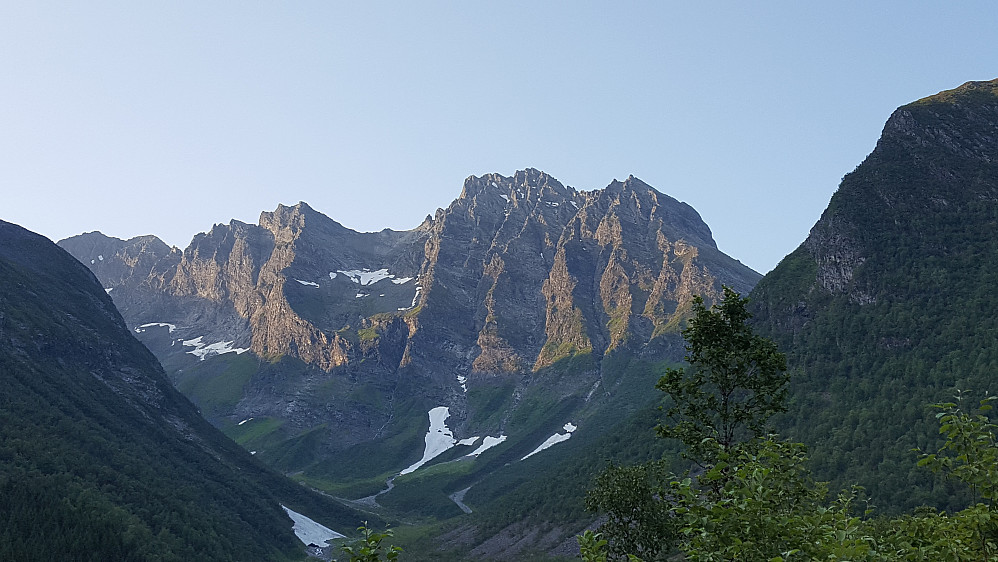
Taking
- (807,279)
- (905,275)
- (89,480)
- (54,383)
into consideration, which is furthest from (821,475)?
(54,383)

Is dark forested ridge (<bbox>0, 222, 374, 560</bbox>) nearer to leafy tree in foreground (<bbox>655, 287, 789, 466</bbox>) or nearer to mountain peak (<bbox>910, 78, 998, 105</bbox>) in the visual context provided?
leafy tree in foreground (<bbox>655, 287, 789, 466</bbox>)

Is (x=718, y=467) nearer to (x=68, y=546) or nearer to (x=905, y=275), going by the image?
(x=68, y=546)

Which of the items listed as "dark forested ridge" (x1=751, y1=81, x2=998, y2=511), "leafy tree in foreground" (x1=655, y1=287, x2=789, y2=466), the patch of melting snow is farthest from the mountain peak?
the patch of melting snow

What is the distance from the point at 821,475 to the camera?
118 metres

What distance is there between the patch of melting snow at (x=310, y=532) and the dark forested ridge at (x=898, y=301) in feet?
437

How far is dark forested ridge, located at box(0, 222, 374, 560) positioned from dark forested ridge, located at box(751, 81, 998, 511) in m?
120

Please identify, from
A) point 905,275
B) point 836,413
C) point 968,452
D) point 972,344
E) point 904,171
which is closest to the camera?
point 968,452

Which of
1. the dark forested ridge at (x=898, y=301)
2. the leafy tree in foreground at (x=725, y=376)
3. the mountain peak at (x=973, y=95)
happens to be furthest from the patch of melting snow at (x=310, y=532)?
the mountain peak at (x=973, y=95)

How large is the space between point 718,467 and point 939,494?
11541 centimetres

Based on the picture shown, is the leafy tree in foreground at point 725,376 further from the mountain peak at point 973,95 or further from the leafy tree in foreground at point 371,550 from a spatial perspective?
the mountain peak at point 973,95

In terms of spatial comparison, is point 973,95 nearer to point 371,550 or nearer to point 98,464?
point 371,550

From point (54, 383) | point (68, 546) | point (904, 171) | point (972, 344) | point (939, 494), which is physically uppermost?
point (904, 171)

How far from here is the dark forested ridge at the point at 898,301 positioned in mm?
118188

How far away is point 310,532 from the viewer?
18738 centimetres
